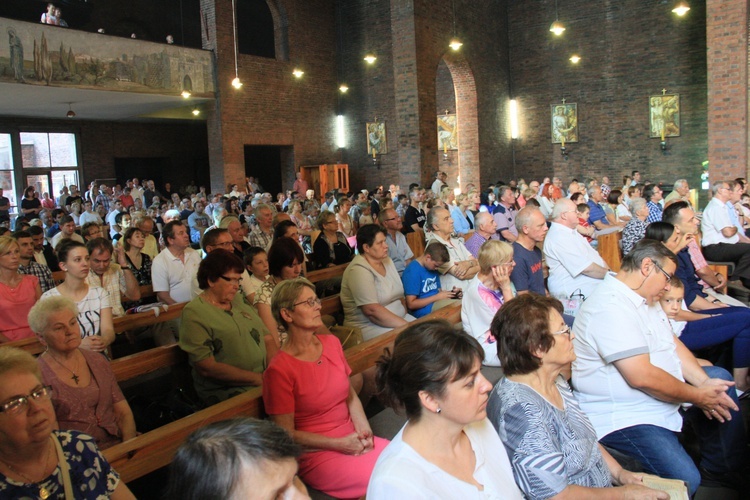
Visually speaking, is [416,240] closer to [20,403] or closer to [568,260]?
[568,260]

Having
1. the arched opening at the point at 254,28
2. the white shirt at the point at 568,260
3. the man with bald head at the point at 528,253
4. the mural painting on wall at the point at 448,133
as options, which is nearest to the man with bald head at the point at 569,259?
the white shirt at the point at 568,260

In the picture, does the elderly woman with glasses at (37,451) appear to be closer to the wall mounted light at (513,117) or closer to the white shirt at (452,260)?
the white shirt at (452,260)

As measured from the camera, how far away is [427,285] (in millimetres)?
4961

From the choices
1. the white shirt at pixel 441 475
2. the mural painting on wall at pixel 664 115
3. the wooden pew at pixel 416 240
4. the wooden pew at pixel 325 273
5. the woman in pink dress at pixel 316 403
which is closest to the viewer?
the white shirt at pixel 441 475

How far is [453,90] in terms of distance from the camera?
19.3m

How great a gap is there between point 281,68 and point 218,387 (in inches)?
607

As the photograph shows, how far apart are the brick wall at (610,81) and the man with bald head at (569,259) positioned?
42.8 feet

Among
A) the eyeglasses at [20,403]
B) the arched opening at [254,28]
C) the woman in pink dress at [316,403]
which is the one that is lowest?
the woman in pink dress at [316,403]

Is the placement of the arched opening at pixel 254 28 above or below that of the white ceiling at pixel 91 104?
above

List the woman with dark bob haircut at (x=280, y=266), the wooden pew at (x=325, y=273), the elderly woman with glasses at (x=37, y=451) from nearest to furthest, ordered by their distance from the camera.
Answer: the elderly woman with glasses at (x=37, y=451), the woman with dark bob haircut at (x=280, y=266), the wooden pew at (x=325, y=273)

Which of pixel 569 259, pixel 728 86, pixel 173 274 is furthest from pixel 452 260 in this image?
pixel 728 86

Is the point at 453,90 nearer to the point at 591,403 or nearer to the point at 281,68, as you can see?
the point at 281,68

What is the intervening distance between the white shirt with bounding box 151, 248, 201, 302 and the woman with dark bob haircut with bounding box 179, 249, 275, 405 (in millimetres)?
1681

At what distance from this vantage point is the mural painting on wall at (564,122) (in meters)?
18.1
